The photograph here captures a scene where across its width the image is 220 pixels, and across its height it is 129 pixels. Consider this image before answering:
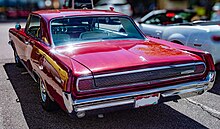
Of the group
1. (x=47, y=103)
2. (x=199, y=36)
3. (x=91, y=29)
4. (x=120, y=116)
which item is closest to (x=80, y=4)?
(x=199, y=36)

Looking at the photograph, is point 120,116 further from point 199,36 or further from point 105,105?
point 199,36

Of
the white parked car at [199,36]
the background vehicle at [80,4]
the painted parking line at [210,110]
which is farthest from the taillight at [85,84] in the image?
the background vehicle at [80,4]

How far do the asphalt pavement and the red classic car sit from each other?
29cm

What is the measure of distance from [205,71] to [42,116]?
2.29m

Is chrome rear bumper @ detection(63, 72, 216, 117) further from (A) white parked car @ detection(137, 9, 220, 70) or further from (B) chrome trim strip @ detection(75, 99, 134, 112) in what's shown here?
(A) white parked car @ detection(137, 9, 220, 70)

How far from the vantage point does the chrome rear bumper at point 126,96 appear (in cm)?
285

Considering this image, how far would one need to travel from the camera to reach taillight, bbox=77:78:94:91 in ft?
9.36

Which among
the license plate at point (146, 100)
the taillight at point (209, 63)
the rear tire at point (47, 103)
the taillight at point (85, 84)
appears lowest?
the rear tire at point (47, 103)

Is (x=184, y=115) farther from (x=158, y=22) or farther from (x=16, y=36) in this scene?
(x=158, y=22)

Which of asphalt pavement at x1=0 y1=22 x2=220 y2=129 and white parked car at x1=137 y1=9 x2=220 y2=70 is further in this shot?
white parked car at x1=137 y1=9 x2=220 y2=70

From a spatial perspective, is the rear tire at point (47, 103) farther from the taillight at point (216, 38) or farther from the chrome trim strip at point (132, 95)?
the taillight at point (216, 38)

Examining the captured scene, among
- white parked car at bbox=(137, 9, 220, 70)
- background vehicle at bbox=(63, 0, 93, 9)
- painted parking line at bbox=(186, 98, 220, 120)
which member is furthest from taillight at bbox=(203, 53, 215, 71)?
background vehicle at bbox=(63, 0, 93, 9)

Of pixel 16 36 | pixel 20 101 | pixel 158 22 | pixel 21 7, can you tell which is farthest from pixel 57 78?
pixel 21 7

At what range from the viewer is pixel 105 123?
11.7ft
